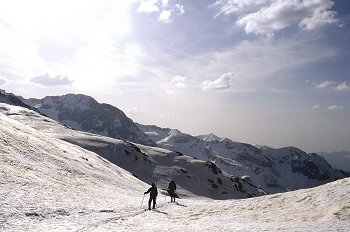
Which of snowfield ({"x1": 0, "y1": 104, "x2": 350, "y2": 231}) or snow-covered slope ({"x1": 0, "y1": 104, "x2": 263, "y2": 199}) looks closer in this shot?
snowfield ({"x1": 0, "y1": 104, "x2": 350, "y2": 231})

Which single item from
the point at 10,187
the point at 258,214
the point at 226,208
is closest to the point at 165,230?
the point at 258,214

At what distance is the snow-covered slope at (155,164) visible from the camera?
160000mm

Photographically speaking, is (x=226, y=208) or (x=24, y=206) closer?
(x=24, y=206)

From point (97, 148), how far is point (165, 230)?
14246 cm

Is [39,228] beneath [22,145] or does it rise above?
beneath

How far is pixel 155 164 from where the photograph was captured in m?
179

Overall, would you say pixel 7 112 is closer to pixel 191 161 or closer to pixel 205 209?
pixel 191 161

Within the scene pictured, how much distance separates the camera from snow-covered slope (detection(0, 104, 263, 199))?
16000 centimetres

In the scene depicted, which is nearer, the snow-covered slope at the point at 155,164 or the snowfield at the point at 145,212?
the snowfield at the point at 145,212

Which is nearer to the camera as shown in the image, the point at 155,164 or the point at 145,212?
the point at 145,212

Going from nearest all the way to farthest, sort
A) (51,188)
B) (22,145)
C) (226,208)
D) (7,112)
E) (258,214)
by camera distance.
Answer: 1. (258,214)
2. (226,208)
3. (51,188)
4. (22,145)
5. (7,112)

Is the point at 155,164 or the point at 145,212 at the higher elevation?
the point at 145,212

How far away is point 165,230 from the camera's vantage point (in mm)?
21641

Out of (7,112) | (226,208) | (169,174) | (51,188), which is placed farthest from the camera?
(7,112)
